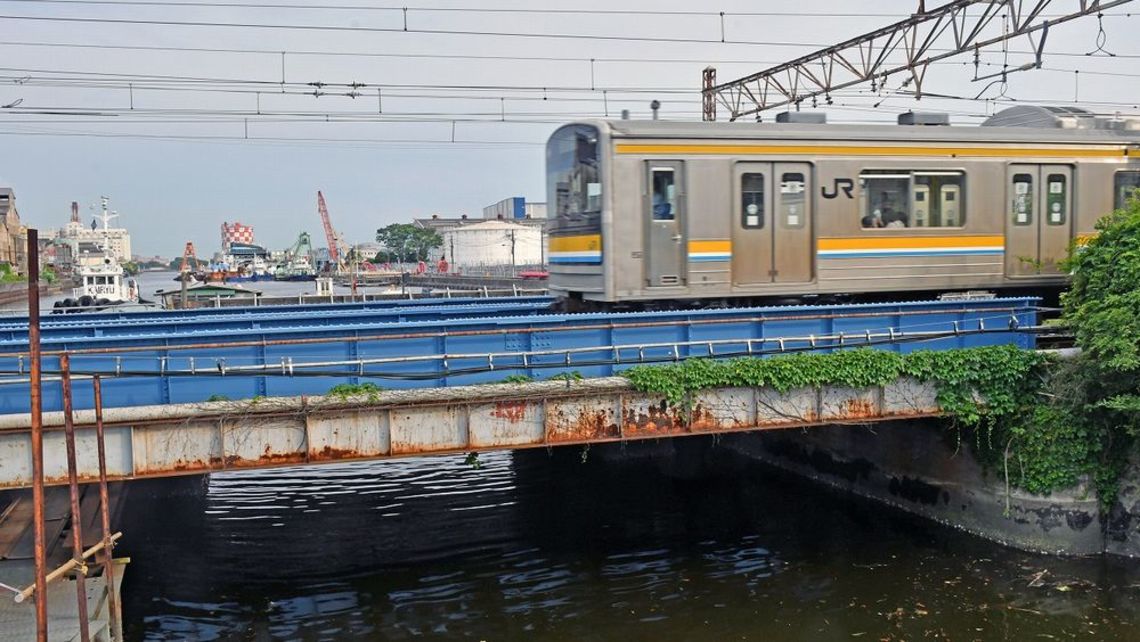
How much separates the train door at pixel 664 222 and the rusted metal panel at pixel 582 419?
110 inches

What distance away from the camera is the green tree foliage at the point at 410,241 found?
459 feet

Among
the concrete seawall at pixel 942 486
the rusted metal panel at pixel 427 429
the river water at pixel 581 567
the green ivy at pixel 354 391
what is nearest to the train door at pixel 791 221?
the concrete seawall at pixel 942 486

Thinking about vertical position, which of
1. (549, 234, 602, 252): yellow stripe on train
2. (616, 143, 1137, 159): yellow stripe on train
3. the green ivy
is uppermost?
(616, 143, 1137, 159): yellow stripe on train

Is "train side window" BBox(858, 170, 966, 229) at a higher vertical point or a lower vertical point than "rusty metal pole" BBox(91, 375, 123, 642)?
higher

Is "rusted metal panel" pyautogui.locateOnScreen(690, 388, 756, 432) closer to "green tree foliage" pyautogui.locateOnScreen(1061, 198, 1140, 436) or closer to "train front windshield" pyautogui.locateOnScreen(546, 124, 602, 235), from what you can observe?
"train front windshield" pyautogui.locateOnScreen(546, 124, 602, 235)

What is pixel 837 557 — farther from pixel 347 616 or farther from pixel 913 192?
pixel 347 616

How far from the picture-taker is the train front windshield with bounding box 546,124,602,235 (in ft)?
47.9

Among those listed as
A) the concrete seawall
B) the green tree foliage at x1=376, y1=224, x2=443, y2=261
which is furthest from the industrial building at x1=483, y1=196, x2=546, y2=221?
the concrete seawall

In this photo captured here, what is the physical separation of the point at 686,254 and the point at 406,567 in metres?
7.06

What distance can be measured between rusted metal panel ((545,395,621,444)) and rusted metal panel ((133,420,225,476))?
4.36 m

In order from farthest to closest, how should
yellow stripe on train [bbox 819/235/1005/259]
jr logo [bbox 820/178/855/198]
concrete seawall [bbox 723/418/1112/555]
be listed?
yellow stripe on train [bbox 819/235/1005/259] < jr logo [bbox 820/178/855/198] < concrete seawall [bbox 723/418/1112/555]

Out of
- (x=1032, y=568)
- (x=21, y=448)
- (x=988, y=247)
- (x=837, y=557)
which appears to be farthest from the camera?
(x=988, y=247)

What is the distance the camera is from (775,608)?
13320 mm

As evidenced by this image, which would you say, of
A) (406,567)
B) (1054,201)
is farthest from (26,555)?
(1054,201)
